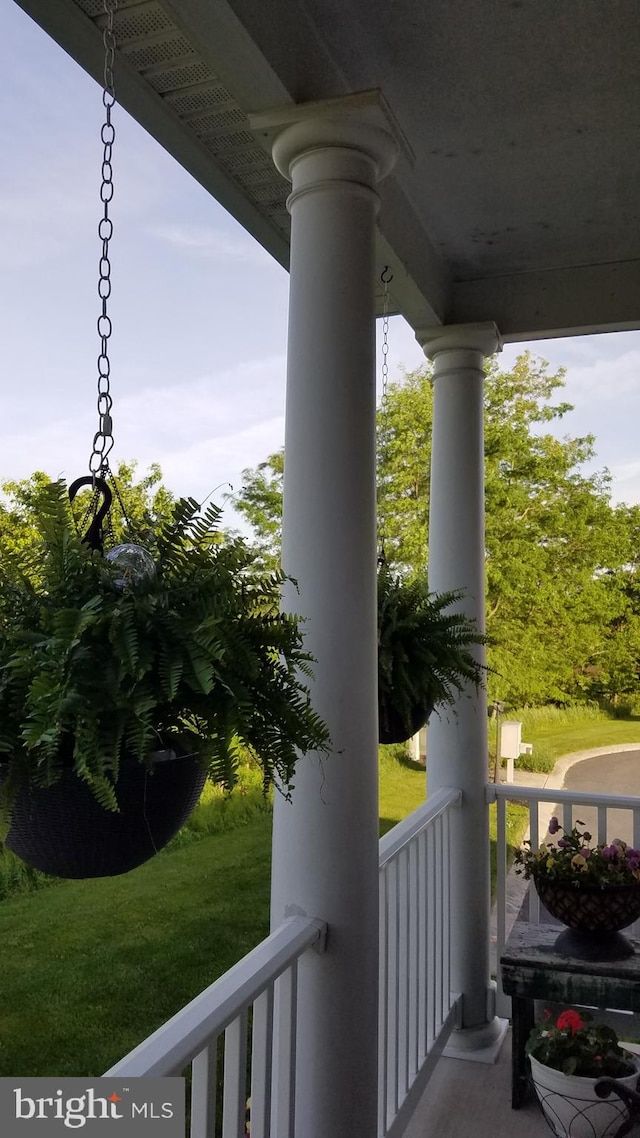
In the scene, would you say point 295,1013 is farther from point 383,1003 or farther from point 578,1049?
point 578,1049

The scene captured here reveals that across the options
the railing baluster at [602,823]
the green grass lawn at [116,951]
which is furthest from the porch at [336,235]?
the green grass lawn at [116,951]

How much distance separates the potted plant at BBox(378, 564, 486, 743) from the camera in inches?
71.2

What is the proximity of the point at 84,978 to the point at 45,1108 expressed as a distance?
567 cm

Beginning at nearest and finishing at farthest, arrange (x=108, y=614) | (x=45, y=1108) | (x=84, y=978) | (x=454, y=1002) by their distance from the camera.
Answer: (x=108, y=614) → (x=45, y=1108) → (x=454, y=1002) → (x=84, y=978)

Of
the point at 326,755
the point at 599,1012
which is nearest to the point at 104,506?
the point at 326,755

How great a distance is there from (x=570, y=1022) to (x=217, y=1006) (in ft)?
5.46

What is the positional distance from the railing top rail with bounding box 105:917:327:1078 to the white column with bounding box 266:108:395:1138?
0.09 m

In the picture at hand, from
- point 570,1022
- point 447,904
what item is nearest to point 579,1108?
point 570,1022

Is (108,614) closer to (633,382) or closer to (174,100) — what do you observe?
(174,100)

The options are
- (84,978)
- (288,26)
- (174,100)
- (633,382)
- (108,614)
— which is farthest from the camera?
(633,382)

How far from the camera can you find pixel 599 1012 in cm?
288

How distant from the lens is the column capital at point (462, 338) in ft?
9.27

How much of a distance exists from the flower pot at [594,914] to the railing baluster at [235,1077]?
1563mm

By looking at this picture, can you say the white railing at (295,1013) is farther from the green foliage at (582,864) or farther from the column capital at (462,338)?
the column capital at (462,338)
